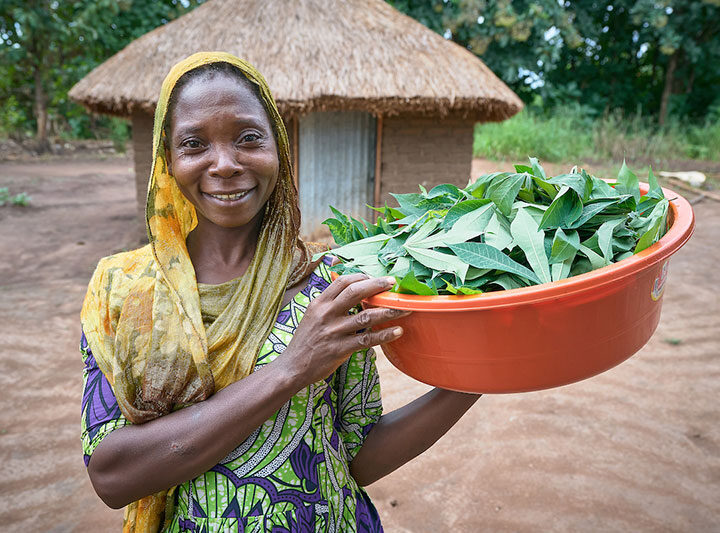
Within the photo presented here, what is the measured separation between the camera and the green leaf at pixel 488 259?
2.86 ft

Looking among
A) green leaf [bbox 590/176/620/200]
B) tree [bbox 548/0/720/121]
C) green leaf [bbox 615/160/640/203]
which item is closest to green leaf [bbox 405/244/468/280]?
green leaf [bbox 590/176/620/200]

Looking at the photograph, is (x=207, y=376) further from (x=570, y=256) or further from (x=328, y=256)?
(x=570, y=256)

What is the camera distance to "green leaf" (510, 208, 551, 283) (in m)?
0.87

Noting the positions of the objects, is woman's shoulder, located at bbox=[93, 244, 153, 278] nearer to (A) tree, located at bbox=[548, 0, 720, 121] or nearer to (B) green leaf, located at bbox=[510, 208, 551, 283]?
(B) green leaf, located at bbox=[510, 208, 551, 283]

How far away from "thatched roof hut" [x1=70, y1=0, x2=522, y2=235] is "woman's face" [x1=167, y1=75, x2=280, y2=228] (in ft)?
16.2

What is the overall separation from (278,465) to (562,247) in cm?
65

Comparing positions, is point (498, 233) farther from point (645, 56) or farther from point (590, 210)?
point (645, 56)

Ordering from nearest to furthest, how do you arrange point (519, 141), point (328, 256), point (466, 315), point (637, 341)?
point (466, 315)
point (637, 341)
point (328, 256)
point (519, 141)

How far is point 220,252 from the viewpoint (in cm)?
113

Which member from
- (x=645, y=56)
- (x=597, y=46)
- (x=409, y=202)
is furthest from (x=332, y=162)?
(x=645, y=56)

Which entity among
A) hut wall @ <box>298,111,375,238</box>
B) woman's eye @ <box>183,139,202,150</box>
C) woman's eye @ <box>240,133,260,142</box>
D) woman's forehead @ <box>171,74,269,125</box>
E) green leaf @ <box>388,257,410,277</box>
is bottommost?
hut wall @ <box>298,111,375,238</box>

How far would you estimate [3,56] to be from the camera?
1388 cm

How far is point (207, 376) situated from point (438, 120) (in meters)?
6.15

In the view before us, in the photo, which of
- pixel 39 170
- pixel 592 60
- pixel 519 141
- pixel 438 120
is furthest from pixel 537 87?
pixel 39 170
